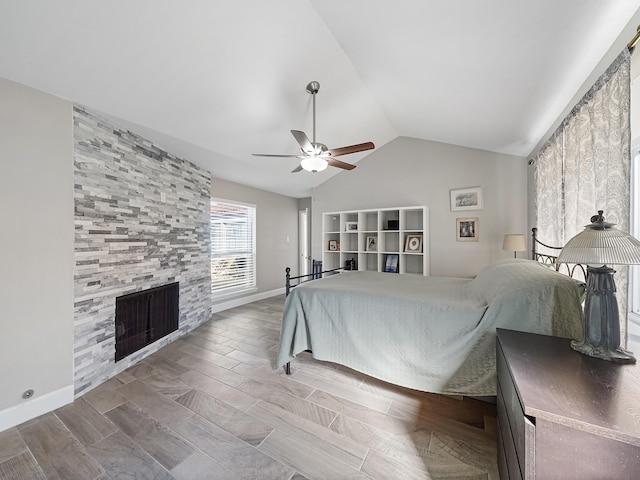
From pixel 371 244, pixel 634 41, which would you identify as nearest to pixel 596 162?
pixel 634 41

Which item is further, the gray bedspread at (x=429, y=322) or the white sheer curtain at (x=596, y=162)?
the gray bedspread at (x=429, y=322)

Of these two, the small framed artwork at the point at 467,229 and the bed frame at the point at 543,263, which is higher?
the small framed artwork at the point at 467,229

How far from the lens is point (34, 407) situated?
5.98 ft

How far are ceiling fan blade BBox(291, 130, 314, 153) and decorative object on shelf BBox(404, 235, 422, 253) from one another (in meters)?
2.58

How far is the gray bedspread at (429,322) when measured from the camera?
144cm

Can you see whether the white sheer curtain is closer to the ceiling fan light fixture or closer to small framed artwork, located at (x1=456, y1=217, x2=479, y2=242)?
small framed artwork, located at (x1=456, y1=217, x2=479, y2=242)

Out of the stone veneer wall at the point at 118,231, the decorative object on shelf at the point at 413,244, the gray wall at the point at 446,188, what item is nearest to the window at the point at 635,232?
the gray wall at the point at 446,188

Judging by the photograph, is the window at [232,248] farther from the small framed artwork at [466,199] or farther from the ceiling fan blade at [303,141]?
the small framed artwork at [466,199]

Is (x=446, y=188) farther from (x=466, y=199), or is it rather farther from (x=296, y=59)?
(x=296, y=59)

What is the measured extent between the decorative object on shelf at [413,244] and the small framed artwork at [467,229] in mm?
565

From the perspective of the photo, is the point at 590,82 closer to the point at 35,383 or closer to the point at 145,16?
the point at 145,16

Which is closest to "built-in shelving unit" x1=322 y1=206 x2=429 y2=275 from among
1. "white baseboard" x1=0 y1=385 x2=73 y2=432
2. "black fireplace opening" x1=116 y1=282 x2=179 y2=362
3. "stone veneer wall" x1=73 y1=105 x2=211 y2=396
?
"stone veneer wall" x1=73 y1=105 x2=211 y2=396

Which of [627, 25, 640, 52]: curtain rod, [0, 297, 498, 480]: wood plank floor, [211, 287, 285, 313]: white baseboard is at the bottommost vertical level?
[0, 297, 498, 480]: wood plank floor

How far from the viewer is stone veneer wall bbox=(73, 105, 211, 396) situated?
2127mm
